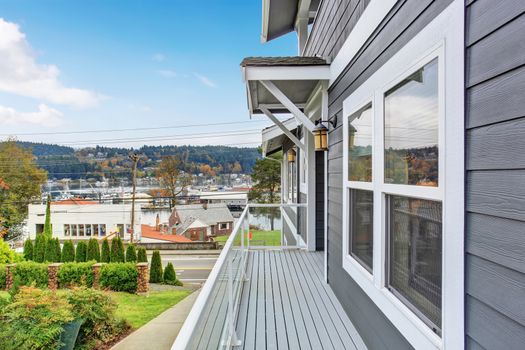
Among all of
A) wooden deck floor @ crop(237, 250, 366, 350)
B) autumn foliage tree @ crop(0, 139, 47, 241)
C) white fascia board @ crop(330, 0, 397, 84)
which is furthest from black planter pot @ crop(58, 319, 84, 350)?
autumn foliage tree @ crop(0, 139, 47, 241)

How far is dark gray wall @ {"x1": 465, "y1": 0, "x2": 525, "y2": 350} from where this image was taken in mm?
1077

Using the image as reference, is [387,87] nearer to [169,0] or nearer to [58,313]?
[58,313]

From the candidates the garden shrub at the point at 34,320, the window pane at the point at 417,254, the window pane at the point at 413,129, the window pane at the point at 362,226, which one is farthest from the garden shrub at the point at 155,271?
the window pane at the point at 413,129

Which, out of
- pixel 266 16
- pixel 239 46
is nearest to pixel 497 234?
pixel 266 16

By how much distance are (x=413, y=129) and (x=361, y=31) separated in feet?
4.81

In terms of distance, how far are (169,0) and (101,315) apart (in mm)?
30690

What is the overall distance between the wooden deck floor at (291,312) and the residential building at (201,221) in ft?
82.4

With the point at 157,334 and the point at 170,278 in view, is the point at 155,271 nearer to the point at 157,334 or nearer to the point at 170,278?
the point at 170,278

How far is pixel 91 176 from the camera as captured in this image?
33406 millimetres

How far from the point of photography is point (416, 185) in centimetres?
180

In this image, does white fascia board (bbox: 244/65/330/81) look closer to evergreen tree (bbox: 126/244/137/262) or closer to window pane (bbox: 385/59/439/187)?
window pane (bbox: 385/59/439/187)

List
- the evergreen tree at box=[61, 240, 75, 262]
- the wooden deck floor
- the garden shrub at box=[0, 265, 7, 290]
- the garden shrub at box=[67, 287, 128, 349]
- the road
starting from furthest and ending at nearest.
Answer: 1. the road
2. the evergreen tree at box=[61, 240, 75, 262]
3. the garden shrub at box=[0, 265, 7, 290]
4. the garden shrub at box=[67, 287, 128, 349]
5. the wooden deck floor

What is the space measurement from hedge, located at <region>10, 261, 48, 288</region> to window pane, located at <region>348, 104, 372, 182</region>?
15.3 metres

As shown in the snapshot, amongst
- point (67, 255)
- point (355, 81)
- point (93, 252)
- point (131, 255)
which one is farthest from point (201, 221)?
point (355, 81)
